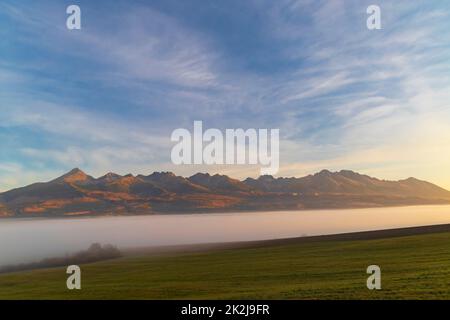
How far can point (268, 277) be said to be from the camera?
154 ft

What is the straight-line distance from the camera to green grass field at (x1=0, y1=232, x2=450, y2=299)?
31.1m

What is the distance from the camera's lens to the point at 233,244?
90.2 metres

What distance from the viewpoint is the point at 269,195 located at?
17438cm

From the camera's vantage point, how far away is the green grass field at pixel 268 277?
3110cm
